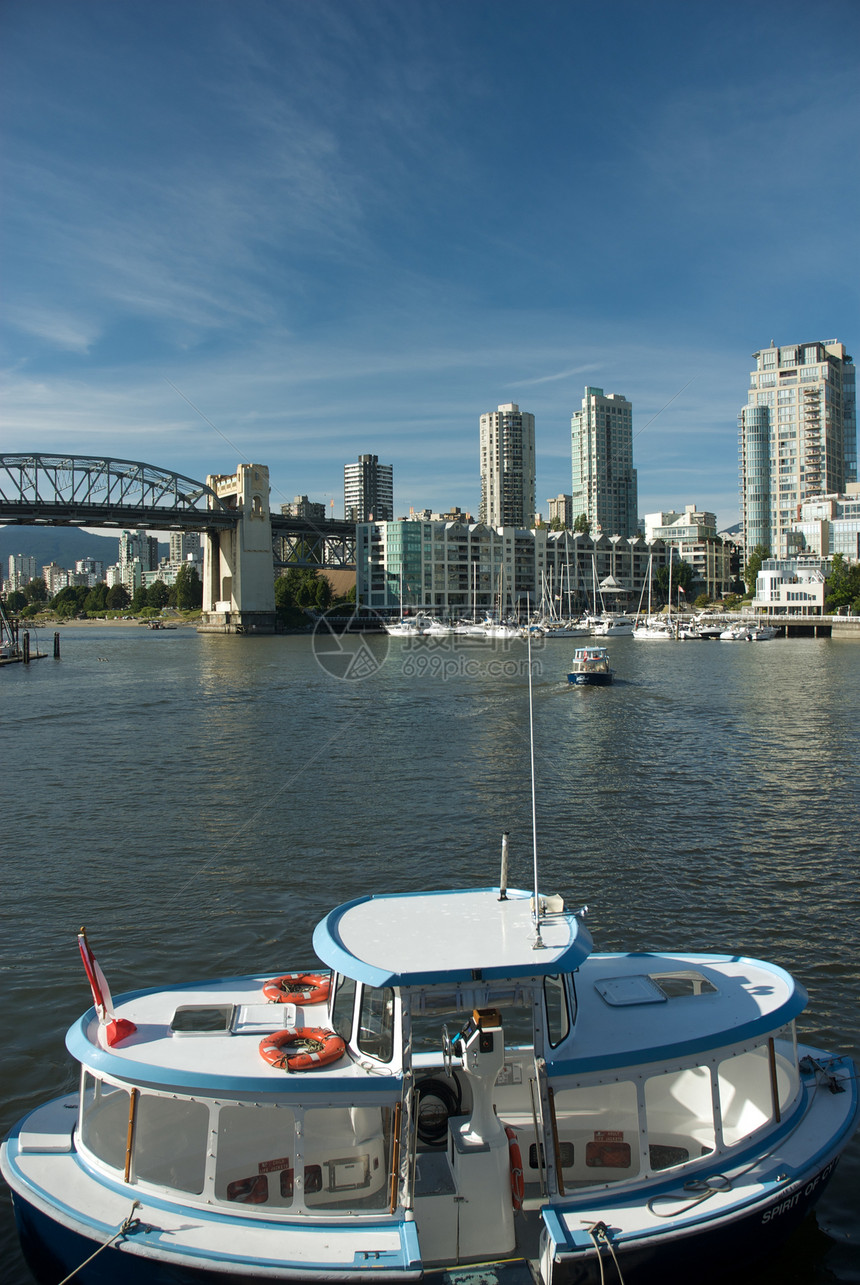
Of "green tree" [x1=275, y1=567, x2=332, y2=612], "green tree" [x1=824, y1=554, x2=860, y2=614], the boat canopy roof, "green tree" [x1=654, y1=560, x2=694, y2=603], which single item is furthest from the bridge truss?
the boat canopy roof

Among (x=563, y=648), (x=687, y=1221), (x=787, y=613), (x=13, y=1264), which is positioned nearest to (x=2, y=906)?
(x=13, y=1264)

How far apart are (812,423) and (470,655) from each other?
96119 mm

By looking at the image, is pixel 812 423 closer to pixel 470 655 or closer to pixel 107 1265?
pixel 470 655

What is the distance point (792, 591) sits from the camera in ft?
348

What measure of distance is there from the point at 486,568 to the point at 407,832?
124917 mm

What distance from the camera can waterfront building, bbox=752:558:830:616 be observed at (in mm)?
104050

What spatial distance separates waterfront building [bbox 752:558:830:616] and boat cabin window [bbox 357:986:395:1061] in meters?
108

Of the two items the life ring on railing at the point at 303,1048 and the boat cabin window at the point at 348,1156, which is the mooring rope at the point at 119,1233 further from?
the life ring on railing at the point at 303,1048

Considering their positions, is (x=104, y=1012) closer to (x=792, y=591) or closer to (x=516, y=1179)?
(x=516, y=1179)

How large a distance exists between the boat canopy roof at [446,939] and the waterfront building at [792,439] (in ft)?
474

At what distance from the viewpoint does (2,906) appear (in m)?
14.1

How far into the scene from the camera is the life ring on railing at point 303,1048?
588cm

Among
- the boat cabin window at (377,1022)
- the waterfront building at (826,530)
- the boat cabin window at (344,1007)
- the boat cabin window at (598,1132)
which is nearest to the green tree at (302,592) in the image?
the waterfront building at (826,530)

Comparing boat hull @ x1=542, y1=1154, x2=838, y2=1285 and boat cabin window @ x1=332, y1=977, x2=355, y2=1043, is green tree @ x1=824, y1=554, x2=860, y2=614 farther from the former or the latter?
boat cabin window @ x1=332, y1=977, x2=355, y2=1043
